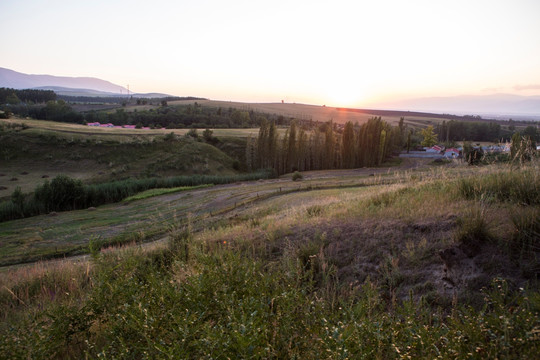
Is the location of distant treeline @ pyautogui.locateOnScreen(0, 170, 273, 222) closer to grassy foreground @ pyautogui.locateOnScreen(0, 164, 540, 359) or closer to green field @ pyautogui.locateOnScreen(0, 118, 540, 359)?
grassy foreground @ pyautogui.locateOnScreen(0, 164, 540, 359)

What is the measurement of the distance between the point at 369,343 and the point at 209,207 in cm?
2163

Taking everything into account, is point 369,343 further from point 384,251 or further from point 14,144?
point 14,144

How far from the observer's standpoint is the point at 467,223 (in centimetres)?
534

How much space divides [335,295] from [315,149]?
178 ft

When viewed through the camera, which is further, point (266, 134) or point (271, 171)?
point (266, 134)

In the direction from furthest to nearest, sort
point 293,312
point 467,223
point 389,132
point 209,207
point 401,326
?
1. point 389,132
2. point 209,207
3. point 467,223
4. point 293,312
5. point 401,326

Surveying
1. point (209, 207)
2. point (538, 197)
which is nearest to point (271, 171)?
point (209, 207)

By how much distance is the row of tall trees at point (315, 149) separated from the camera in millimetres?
56562

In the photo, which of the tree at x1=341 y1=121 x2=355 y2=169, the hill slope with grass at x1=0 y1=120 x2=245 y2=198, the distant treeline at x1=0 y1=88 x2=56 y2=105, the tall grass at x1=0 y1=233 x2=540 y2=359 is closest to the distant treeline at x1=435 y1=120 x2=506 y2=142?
the tree at x1=341 y1=121 x2=355 y2=169

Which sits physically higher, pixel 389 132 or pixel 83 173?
pixel 389 132

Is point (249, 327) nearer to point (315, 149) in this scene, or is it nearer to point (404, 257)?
point (404, 257)

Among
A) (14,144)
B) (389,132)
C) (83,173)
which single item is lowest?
(83,173)

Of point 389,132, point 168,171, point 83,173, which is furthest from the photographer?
point 389,132

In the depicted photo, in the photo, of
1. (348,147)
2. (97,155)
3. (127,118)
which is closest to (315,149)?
(348,147)
